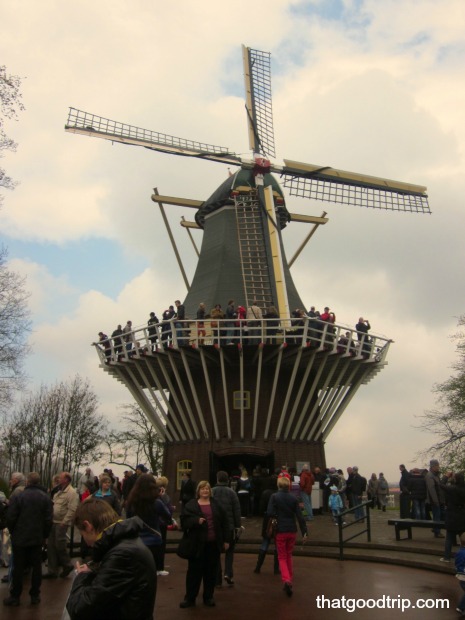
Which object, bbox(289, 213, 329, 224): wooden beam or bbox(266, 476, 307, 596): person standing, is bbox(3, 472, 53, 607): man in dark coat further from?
bbox(289, 213, 329, 224): wooden beam

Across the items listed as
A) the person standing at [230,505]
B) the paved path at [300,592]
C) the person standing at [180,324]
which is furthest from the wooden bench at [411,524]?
the person standing at [180,324]

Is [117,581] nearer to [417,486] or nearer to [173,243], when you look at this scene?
[417,486]

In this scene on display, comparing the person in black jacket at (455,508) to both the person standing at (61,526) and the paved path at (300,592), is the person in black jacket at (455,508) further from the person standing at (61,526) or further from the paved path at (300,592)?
the person standing at (61,526)

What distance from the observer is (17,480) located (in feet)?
29.8

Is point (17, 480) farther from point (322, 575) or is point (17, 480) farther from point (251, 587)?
point (322, 575)

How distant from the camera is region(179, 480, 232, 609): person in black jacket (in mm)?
6855

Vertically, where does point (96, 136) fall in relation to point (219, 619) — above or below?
above

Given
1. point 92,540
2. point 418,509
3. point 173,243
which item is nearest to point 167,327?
point 173,243

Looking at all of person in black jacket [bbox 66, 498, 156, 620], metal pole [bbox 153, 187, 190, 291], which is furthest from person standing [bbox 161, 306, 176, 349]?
person in black jacket [bbox 66, 498, 156, 620]

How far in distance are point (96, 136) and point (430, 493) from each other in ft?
62.3

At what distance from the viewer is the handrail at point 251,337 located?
18.3 metres

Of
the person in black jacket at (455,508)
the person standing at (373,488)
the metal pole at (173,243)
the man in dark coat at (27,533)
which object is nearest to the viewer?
the man in dark coat at (27,533)

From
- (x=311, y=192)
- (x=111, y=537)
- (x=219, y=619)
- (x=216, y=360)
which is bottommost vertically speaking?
(x=219, y=619)

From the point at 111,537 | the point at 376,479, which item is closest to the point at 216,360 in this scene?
the point at 376,479
